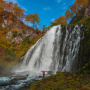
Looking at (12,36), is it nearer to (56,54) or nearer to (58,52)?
(56,54)

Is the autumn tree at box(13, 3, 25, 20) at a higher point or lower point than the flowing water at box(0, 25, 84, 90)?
higher

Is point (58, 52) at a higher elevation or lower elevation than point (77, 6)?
lower

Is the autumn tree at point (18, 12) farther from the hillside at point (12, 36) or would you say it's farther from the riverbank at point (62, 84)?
the riverbank at point (62, 84)

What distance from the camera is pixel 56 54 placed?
11195 mm

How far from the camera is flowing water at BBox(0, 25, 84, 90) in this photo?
30.1 feet

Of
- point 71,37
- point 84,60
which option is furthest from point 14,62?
point 84,60

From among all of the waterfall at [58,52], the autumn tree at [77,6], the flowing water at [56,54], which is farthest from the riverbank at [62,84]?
the autumn tree at [77,6]

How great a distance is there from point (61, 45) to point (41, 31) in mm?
17192

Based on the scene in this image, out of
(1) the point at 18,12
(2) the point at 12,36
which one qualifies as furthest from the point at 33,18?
(2) the point at 12,36

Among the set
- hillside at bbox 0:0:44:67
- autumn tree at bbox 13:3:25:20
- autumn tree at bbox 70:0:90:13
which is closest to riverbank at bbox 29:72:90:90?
hillside at bbox 0:0:44:67

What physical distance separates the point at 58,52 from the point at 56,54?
375 mm

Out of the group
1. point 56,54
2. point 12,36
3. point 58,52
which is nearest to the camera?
point 58,52

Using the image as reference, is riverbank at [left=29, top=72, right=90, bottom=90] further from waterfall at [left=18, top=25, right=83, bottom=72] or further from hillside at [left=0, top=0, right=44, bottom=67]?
hillside at [left=0, top=0, right=44, bottom=67]

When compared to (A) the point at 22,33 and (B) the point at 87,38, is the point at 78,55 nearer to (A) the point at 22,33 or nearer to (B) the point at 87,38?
(B) the point at 87,38
